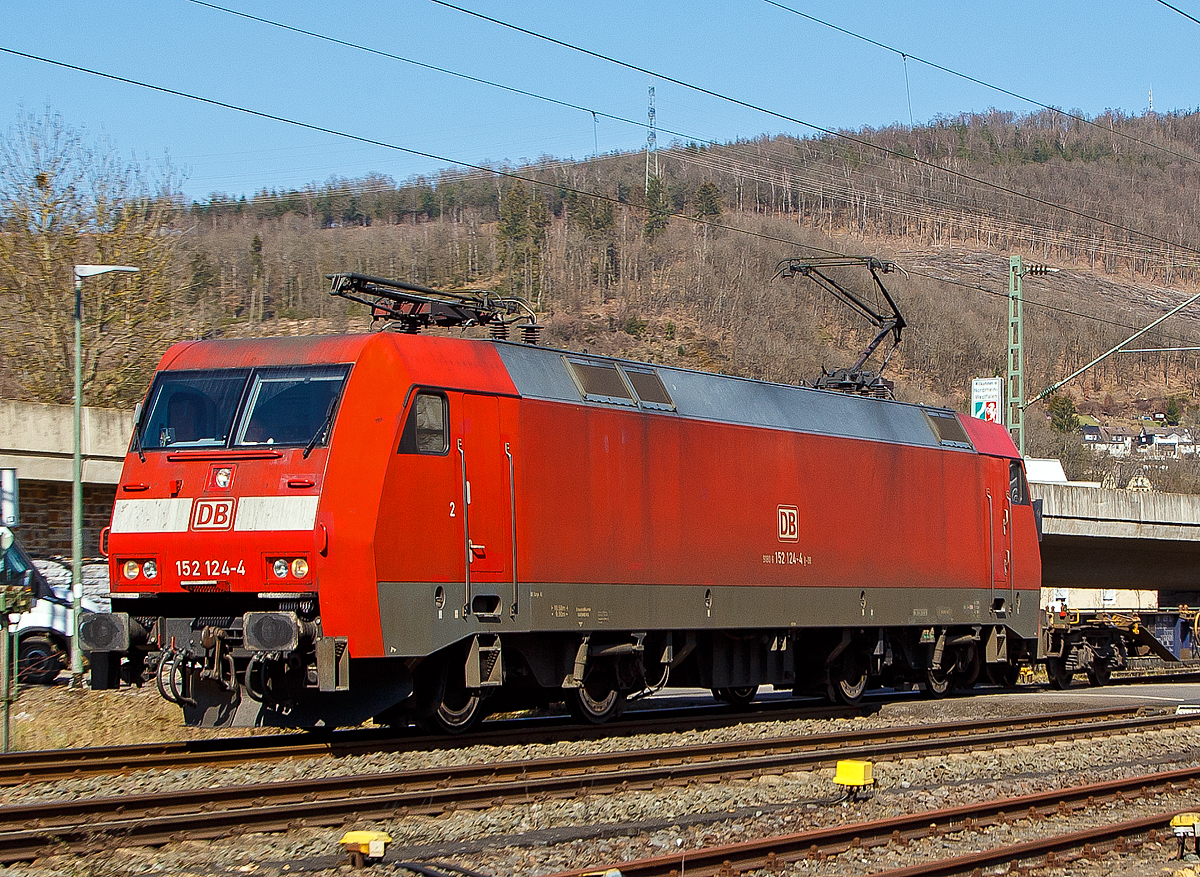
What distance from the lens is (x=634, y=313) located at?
399ft

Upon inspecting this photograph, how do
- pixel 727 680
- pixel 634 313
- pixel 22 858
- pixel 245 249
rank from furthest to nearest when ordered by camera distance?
1. pixel 634 313
2. pixel 245 249
3. pixel 727 680
4. pixel 22 858

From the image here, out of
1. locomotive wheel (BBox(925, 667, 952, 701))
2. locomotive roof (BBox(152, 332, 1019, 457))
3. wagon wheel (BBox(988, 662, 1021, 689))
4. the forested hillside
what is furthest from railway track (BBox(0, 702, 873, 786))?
the forested hillside

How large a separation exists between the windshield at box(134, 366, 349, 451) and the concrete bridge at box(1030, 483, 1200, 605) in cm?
2313

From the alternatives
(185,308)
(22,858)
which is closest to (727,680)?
(22,858)

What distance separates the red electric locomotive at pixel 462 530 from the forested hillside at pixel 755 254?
55669mm

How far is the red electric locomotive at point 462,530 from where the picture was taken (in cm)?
1145

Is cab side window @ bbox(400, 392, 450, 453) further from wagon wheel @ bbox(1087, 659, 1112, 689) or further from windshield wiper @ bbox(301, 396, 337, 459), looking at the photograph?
wagon wheel @ bbox(1087, 659, 1112, 689)

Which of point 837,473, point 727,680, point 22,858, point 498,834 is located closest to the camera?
point 22,858

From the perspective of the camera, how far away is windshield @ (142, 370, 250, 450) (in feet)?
39.8

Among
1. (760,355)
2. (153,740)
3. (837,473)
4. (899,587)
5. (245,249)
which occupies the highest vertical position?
(245,249)

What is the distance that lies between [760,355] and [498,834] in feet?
348

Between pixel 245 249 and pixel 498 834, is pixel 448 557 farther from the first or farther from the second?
pixel 245 249

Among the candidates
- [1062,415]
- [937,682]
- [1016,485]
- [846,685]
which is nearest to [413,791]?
[846,685]

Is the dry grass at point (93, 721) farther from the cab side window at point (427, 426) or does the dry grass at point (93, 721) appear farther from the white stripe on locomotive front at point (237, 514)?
the cab side window at point (427, 426)
